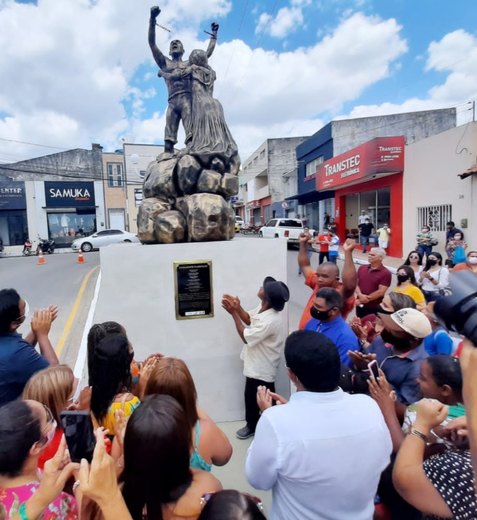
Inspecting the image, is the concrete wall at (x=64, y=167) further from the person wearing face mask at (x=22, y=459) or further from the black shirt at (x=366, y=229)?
the person wearing face mask at (x=22, y=459)

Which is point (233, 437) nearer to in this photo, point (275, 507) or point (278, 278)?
point (278, 278)

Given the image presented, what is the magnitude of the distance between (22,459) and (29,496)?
148 millimetres

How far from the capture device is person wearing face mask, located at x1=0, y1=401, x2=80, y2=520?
4.79 feet

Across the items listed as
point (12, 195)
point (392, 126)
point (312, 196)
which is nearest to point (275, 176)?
point (312, 196)

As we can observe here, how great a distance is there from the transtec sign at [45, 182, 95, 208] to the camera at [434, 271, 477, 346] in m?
31.6

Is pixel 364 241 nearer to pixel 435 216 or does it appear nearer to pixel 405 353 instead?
pixel 435 216

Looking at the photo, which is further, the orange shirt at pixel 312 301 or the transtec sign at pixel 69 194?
the transtec sign at pixel 69 194

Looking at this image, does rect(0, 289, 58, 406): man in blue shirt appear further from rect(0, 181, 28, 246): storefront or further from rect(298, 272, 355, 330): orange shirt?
rect(0, 181, 28, 246): storefront

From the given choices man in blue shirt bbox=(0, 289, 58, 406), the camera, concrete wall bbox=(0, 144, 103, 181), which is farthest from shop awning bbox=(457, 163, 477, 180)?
concrete wall bbox=(0, 144, 103, 181)

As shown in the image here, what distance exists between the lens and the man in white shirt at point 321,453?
1510mm

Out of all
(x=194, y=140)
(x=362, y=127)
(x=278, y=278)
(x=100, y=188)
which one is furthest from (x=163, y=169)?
(x=100, y=188)

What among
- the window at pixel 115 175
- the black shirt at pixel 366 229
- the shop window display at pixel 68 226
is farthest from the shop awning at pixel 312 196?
the shop window display at pixel 68 226

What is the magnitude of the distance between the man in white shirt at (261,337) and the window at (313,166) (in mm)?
23627

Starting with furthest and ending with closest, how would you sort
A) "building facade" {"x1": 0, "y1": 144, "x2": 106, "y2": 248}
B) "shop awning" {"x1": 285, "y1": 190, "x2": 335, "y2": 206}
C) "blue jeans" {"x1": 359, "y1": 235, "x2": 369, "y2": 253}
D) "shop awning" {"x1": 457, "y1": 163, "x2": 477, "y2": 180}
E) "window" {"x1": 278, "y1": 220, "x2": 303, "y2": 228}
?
1. "building facade" {"x1": 0, "y1": 144, "x2": 106, "y2": 248}
2. "shop awning" {"x1": 285, "y1": 190, "x2": 335, "y2": 206}
3. "window" {"x1": 278, "y1": 220, "x2": 303, "y2": 228}
4. "blue jeans" {"x1": 359, "y1": 235, "x2": 369, "y2": 253}
5. "shop awning" {"x1": 457, "y1": 163, "x2": 477, "y2": 180}
